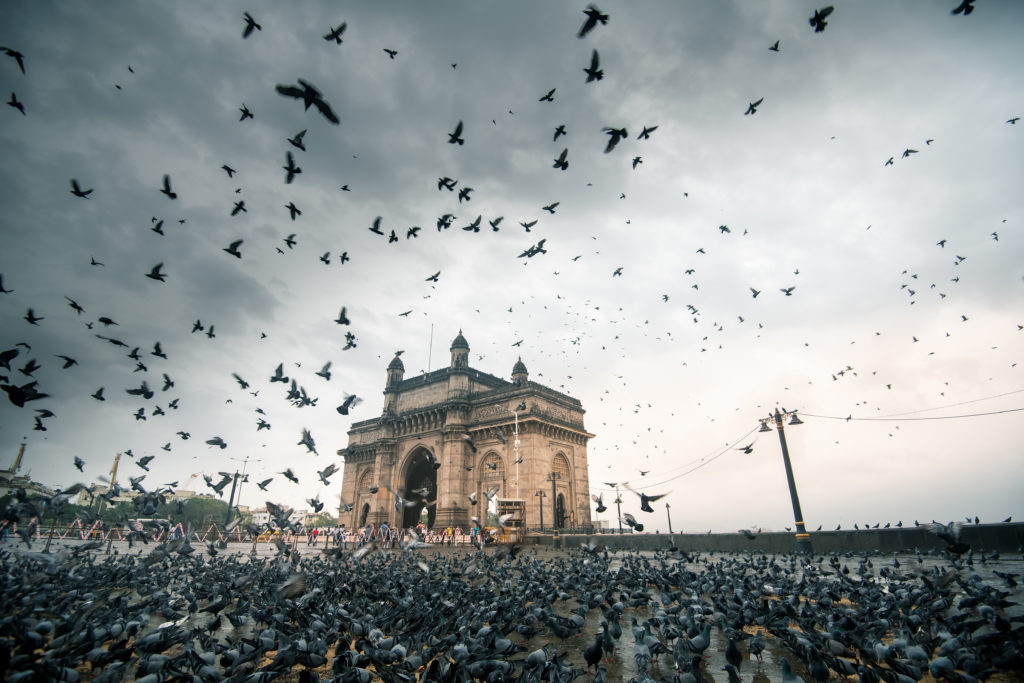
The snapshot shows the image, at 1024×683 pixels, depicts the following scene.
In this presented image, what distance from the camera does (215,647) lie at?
4.68 m

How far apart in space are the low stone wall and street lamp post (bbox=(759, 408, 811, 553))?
56.3 inches

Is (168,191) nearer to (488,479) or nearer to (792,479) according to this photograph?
(792,479)

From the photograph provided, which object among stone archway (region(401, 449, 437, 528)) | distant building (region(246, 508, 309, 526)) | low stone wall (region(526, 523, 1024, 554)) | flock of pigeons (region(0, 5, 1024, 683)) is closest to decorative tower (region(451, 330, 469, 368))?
stone archway (region(401, 449, 437, 528))

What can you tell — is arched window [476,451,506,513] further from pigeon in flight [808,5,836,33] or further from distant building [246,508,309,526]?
pigeon in flight [808,5,836,33]

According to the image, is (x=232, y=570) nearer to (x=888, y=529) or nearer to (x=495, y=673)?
(x=495, y=673)

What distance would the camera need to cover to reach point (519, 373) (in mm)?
40688

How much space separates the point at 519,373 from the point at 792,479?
25970 millimetres

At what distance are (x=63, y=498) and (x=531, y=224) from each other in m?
14.2

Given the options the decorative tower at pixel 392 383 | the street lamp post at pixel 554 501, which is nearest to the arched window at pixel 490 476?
the street lamp post at pixel 554 501

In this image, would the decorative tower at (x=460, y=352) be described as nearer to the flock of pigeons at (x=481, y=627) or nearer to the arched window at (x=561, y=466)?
the arched window at (x=561, y=466)

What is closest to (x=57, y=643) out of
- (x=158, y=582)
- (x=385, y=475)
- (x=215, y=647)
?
(x=215, y=647)

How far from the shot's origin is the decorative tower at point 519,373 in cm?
4022

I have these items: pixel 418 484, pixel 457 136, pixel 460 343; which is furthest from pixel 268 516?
pixel 457 136

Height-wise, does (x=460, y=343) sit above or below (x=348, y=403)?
above
